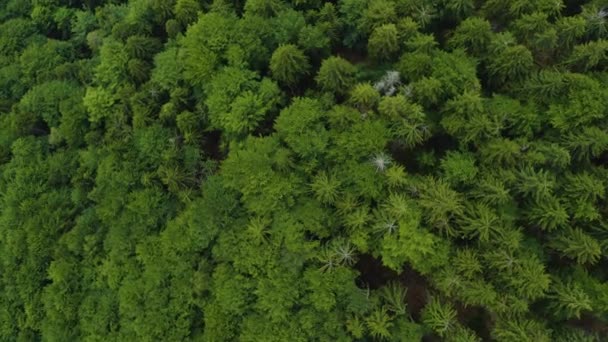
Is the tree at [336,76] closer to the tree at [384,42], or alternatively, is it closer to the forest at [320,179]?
the forest at [320,179]

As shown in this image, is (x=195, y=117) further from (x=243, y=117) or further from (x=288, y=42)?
(x=288, y=42)

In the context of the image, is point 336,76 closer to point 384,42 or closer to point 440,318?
point 384,42

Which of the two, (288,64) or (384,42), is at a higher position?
(384,42)

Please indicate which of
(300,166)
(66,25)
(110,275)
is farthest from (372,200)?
(66,25)

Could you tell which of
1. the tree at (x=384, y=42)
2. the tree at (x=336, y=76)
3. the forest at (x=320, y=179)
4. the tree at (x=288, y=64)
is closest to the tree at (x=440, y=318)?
the forest at (x=320, y=179)

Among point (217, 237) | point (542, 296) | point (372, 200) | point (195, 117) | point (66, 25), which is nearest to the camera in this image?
point (542, 296)

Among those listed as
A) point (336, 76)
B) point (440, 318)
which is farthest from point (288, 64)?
point (440, 318)

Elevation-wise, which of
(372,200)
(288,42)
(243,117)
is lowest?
(372,200)

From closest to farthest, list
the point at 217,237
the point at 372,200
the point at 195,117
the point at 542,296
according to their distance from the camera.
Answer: the point at 542,296 < the point at 372,200 < the point at 217,237 < the point at 195,117
